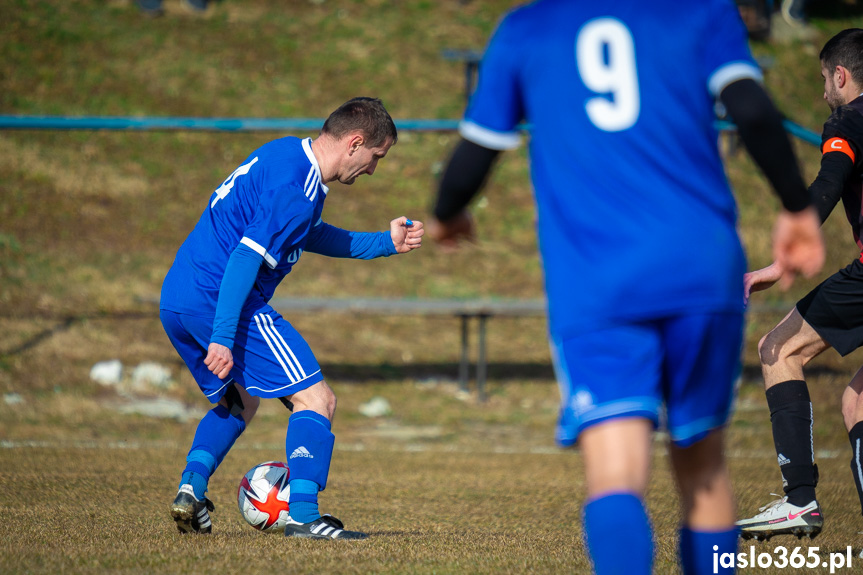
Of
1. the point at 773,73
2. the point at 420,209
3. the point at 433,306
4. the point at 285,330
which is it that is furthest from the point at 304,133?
the point at 285,330

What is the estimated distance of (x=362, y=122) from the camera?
3.84 meters

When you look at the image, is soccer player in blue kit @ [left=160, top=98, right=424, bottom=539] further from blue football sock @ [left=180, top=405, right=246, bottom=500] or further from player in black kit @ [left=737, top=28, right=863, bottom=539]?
player in black kit @ [left=737, top=28, right=863, bottom=539]

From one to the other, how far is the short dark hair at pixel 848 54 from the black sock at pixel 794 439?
143 cm

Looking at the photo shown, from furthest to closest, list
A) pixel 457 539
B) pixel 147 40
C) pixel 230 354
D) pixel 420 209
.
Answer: pixel 147 40 < pixel 420 209 < pixel 457 539 < pixel 230 354

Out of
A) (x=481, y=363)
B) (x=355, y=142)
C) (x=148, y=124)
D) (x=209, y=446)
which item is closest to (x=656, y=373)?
(x=355, y=142)

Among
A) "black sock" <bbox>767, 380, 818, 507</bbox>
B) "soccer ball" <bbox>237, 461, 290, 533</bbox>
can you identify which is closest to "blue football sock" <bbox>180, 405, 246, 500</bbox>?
"soccer ball" <bbox>237, 461, 290, 533</bbox>

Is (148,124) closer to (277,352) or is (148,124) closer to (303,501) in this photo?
(277,352)

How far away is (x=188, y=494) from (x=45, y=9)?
14019 millimetres

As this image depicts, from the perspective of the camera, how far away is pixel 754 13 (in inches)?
632

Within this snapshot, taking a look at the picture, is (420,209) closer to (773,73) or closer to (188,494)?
(773,73)

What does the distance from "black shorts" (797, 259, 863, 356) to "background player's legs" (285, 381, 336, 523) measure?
2.23 meters

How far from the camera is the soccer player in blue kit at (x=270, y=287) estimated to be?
12.0ft

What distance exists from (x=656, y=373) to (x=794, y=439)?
2204mm

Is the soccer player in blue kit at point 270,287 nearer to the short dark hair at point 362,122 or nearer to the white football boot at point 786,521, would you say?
the short dark hair at point 362,122
